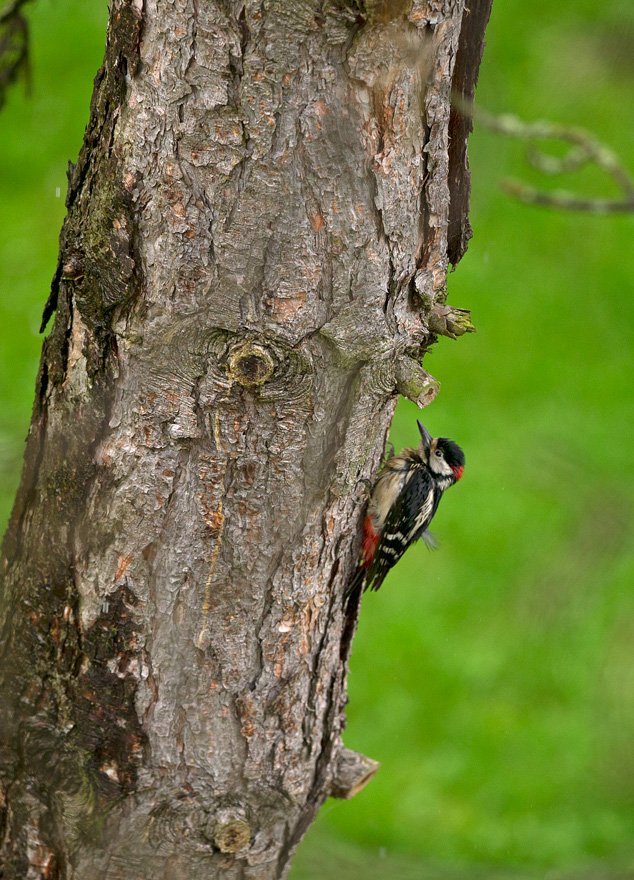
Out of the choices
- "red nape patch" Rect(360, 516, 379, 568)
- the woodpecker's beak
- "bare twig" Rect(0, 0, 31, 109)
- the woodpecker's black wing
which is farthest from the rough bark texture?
the woodpecker's beak

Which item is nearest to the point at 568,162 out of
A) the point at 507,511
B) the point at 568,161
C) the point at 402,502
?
the point at 568,161

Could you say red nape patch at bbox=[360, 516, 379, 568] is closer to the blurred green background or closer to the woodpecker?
the woodpecker

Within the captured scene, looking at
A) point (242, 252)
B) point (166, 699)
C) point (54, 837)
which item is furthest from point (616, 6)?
point (54, 837)

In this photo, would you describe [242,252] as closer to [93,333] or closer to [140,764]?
[93,333]

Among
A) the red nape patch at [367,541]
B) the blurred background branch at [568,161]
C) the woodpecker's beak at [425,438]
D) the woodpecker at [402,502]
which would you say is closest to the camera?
the blurred background branch at [568,161]

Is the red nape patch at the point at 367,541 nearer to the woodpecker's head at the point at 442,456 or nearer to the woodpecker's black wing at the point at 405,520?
the woodpecker's black wing at the point at 405,520

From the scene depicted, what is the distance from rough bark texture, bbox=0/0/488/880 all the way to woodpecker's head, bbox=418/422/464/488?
199 centimetres

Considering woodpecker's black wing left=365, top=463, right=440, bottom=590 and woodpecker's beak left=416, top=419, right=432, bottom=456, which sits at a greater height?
woodpecker's beak left=416, top=419, right=432, bottom=456

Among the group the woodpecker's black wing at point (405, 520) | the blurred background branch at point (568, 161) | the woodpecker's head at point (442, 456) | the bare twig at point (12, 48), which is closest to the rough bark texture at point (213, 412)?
the blurred background branch at point (568, 161)

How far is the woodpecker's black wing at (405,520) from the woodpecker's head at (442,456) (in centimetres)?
7

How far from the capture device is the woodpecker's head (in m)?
4.15

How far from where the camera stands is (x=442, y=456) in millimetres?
4207

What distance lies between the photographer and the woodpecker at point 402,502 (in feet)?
8.88

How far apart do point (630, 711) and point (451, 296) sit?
5524 millimetres
